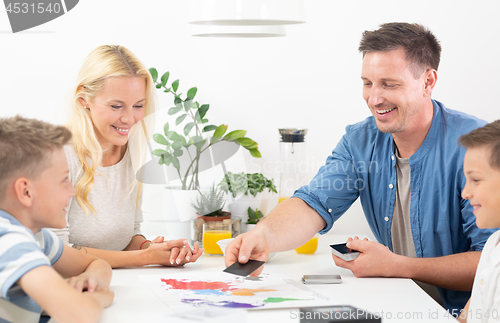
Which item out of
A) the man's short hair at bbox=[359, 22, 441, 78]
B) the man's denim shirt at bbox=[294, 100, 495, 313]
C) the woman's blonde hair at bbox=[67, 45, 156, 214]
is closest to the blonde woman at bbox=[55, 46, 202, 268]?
the woman's blonde hair at bbox=[67, 45, 156, 214]

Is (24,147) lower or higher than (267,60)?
lower

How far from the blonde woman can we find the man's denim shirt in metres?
0.55

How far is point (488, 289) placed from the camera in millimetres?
986

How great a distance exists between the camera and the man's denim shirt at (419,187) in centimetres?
140

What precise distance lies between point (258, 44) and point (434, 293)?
112 centimetres

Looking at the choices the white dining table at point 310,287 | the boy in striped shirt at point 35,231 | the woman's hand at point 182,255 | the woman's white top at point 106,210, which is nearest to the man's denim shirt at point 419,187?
the white dining table at point 310,287

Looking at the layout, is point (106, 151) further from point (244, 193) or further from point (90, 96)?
point (244, 193)

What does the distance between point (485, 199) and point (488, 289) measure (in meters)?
0.18

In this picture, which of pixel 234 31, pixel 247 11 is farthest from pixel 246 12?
pixel 234 31

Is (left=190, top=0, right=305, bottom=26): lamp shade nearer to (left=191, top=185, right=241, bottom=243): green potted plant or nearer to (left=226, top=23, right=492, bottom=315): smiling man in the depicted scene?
(left=226, top=23, right=492, bottom=315): smiling man

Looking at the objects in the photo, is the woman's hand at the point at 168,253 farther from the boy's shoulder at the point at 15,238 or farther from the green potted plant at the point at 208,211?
the boy's shoulder at the point at 15,238

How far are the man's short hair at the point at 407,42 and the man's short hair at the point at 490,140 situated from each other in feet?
1.44

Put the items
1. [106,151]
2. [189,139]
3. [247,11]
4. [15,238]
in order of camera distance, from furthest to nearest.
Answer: [189,139] → [106,151] → [247,11] → [15,238]

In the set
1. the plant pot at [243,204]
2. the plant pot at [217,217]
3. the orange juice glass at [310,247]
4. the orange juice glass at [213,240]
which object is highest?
the plant pot at [243,204]
